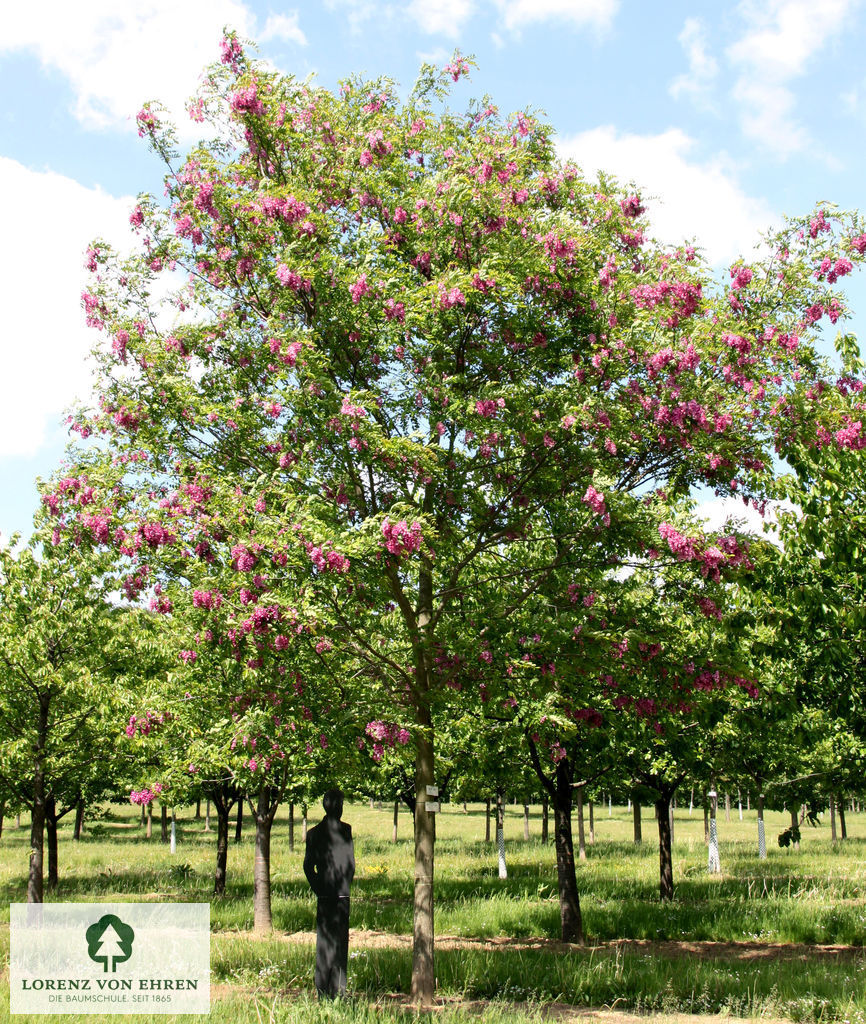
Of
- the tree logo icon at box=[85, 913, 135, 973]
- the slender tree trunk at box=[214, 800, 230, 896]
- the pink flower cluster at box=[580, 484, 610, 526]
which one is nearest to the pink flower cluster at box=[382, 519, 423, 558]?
the pink flower cluster at box=[580, 484, 610, 526]

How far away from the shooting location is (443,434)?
10781 mm

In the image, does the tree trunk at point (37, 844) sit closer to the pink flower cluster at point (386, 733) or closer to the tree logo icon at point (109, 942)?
the tree logo icon at point (109, 942)

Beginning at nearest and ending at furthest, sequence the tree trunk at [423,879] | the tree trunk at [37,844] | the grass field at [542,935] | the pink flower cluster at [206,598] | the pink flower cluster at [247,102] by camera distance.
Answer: the pink flower cluster at [206,598], the tree trunk at [423,879], the pink flower cluster at [247,102], the grass field at [542,935], the tree trunk at [37,844]

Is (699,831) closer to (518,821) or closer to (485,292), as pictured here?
(518,821)

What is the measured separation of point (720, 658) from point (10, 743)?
1497 centimetres

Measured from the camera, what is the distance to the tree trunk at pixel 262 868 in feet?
58.0

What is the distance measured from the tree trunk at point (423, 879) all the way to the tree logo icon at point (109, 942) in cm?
486

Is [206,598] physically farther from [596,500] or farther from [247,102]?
[247,102]

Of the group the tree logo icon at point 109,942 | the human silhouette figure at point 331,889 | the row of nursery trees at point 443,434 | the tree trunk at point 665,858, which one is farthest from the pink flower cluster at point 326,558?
the tree trunk at point 665,858

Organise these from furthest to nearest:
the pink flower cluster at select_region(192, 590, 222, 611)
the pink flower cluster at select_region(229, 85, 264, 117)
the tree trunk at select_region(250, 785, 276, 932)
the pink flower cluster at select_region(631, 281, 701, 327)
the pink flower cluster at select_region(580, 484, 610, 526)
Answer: the tree trunk at select_region(250, 785, 276, 932), the pink flower cluster at select_region(229, 85, 264, 117), the pink flower cluster at select_region(631, 281, 701, 327), the pink flower cluster at select_region(192, 590, 222, 611), the pink flower cluster at select_region(580, 484, 610, 526)

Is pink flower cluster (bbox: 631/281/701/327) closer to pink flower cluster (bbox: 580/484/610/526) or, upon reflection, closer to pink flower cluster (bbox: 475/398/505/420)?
pink flower cluster (bbox: 475/398/505/420)

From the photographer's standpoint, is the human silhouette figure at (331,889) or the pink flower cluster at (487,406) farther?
the human silhouette figure at (331,889)

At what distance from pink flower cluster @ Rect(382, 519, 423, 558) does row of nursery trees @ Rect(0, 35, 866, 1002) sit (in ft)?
0.11

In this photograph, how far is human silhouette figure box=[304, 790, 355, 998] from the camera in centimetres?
992
